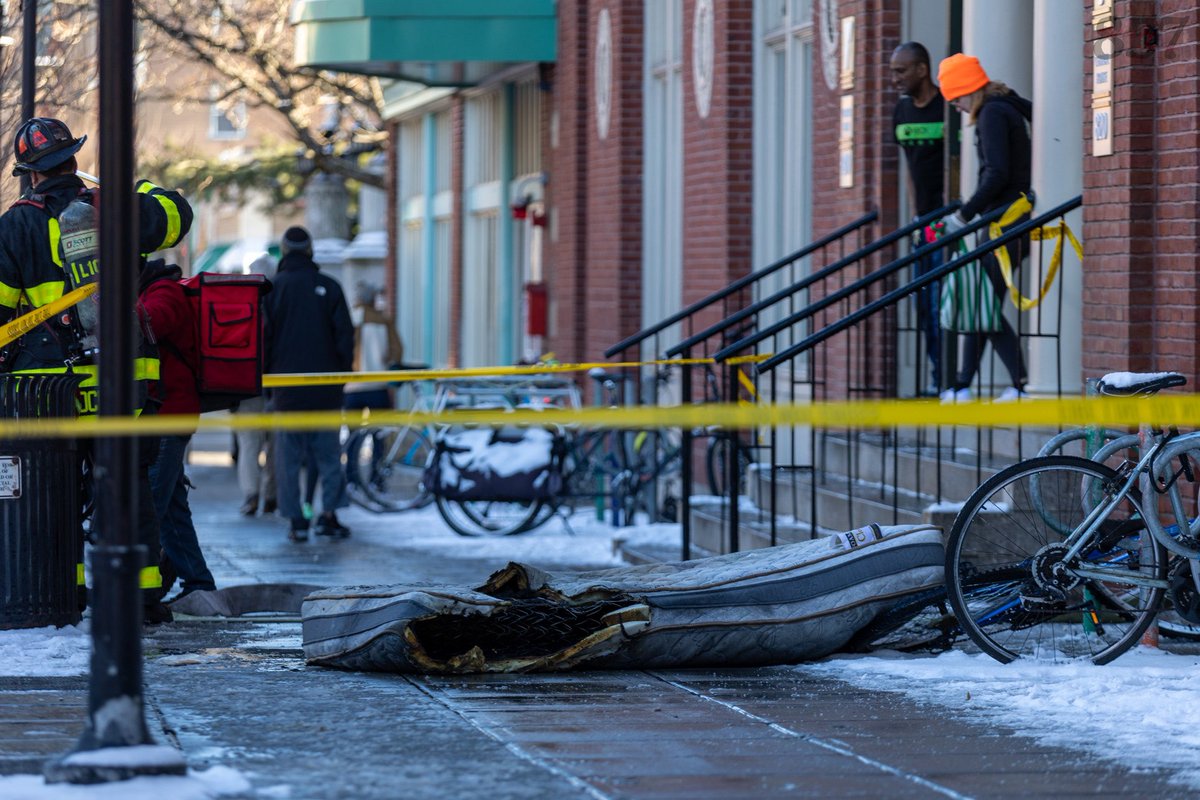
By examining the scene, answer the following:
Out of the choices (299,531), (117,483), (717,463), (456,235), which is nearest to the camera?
(117,483)

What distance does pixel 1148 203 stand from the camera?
29.0 feet

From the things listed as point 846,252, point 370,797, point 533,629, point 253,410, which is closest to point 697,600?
point 533,629

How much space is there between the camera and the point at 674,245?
16.1m

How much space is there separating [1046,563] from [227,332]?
348cm

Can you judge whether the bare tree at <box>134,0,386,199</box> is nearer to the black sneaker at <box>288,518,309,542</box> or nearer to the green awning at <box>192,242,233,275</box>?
the black sneaker at <box>288,518,309,542</box>

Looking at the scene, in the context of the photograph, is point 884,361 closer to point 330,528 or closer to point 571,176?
point 330,528

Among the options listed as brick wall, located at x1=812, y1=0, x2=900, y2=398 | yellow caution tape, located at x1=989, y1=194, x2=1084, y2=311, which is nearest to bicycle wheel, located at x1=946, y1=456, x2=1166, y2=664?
yellow caution tape, located at x1=989, y1=194, x2=1084, y2=311

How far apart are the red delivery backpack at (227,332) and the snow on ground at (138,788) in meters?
3.42

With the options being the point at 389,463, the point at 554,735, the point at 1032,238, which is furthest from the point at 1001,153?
the point at 389,463

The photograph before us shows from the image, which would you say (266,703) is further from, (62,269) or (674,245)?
(674,245)

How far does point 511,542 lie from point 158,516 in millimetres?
4587

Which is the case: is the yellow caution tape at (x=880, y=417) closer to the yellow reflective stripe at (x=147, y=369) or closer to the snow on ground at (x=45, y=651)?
the yellow reflective stripe at (x=147, y=369)

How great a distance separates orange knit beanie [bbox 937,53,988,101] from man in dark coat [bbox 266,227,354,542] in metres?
4.71

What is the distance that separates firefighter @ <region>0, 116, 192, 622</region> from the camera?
26.0 ft
